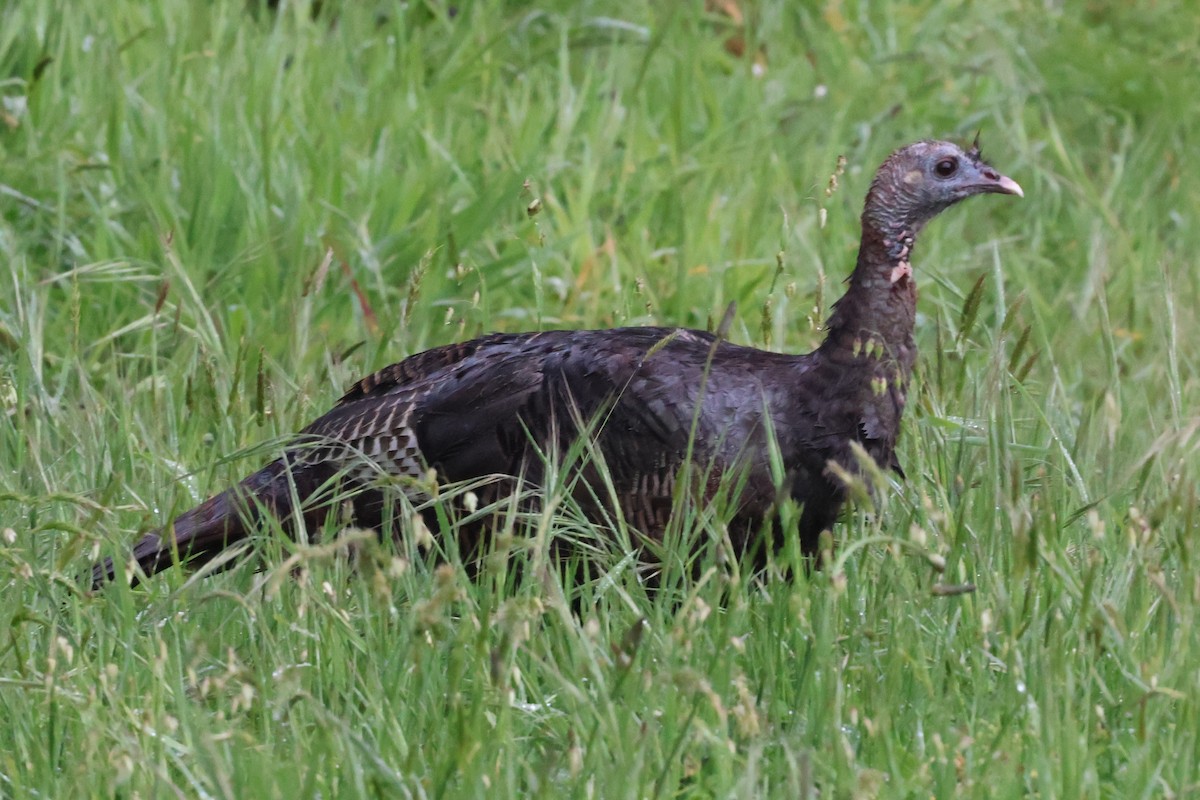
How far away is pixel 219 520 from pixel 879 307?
135 cm

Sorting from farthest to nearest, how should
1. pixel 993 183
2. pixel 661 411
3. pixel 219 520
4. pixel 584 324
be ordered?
pixel 584 324 → pixel 993 183 → pixel 219 520 → pixel 661 411

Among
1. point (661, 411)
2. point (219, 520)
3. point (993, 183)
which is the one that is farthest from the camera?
point (993, 183)

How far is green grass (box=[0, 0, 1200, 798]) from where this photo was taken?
2512 millimetres

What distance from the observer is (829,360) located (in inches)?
141

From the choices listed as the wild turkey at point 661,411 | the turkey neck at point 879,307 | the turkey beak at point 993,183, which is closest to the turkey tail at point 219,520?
the wild turkey at point 661,411

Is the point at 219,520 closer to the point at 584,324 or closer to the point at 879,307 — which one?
the point at 879,307

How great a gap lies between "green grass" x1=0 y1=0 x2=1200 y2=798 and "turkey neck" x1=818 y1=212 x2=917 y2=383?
11cm

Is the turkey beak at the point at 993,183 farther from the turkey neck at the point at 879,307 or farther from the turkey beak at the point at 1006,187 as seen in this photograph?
the turkey neck at the point at 879,307

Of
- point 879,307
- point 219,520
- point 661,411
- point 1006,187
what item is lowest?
point 219,520

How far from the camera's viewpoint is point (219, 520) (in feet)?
12.0

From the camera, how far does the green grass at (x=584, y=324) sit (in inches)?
98.9

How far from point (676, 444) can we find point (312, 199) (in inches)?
76.4

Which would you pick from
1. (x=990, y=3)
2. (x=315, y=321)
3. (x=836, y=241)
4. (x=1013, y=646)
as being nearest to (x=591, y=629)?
(x=1013, y=646)

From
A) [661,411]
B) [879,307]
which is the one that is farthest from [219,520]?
[879,307]
